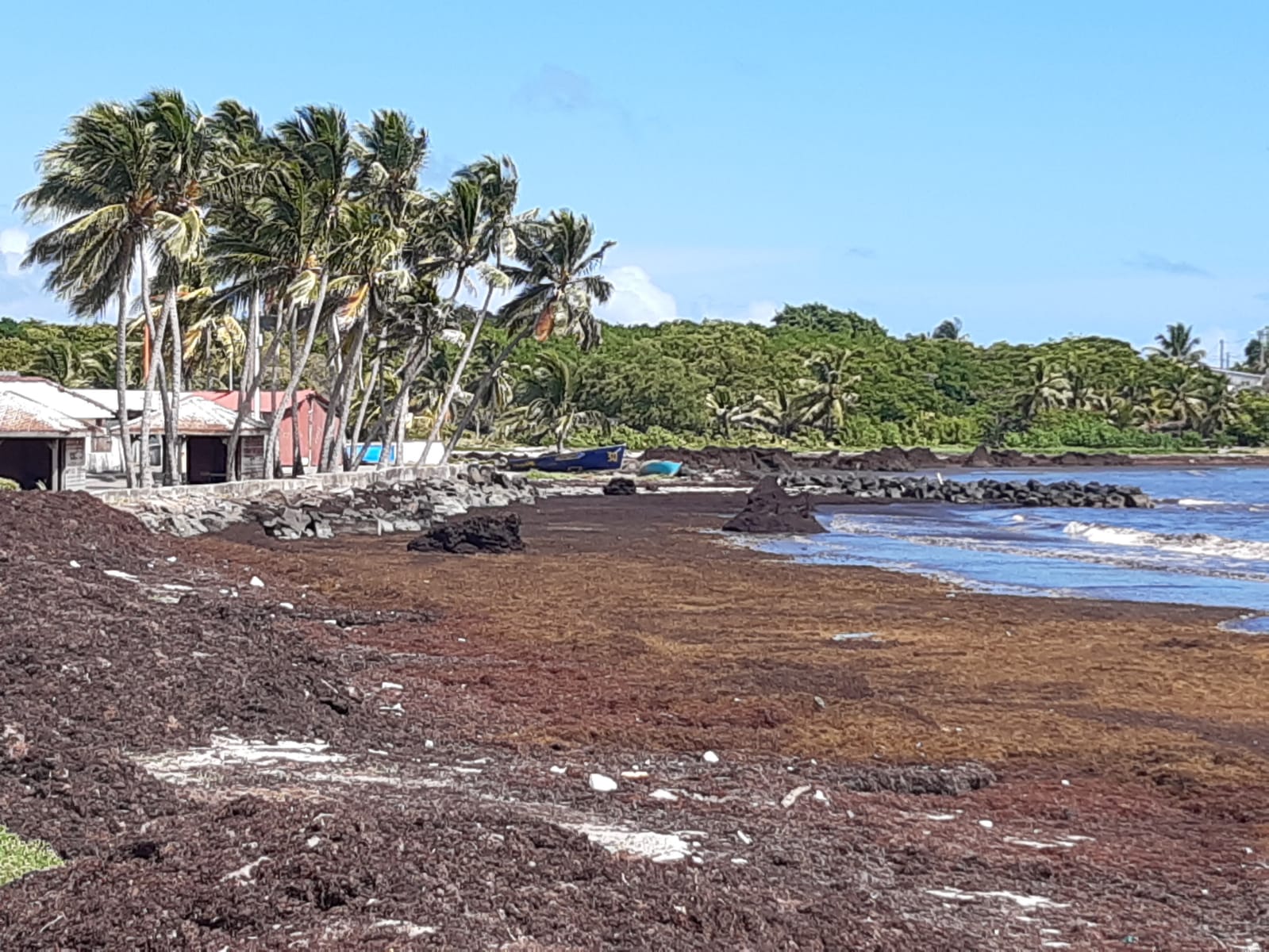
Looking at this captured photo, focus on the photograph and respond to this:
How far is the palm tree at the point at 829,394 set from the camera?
99.5 m

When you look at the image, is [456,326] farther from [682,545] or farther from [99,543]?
[99,543]

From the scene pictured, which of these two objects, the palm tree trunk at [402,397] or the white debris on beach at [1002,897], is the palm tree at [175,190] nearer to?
the palm tree trunk at [402,397]

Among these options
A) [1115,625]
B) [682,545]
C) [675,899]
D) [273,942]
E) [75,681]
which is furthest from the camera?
[682,545]

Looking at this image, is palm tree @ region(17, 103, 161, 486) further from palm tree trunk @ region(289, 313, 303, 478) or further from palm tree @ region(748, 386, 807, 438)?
palm tree @ region(748, 386, 807, 438)

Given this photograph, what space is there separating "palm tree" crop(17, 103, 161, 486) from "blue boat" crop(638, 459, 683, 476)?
1496 inches

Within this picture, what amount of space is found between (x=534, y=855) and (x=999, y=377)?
122434 millimetres

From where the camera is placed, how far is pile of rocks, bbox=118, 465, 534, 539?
94.3 ft

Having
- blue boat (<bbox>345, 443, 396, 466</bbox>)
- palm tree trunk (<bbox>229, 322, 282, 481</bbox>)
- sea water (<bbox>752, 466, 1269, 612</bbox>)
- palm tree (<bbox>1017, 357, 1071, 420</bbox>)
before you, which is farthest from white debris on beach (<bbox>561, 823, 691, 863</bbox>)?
palm tree (<bbox>1017, 357, 1071, 420</bbox>)

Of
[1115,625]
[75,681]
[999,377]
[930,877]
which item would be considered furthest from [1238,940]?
[999,377]

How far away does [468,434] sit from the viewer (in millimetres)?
88438

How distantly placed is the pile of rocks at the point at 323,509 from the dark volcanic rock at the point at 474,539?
3.03 metres

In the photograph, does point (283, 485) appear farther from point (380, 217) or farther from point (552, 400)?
point (552, 400)

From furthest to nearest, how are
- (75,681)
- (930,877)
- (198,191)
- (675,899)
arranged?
1. (198,191)
2. (75,681)
3. (930,877)
4. (675,899)

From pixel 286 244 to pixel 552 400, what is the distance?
44.7 meters
